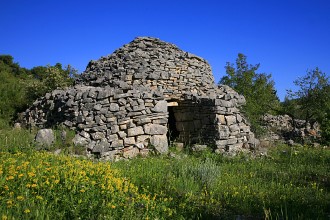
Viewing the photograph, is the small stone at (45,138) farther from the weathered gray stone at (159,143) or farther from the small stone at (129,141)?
the weathered gray stone at (159,143)

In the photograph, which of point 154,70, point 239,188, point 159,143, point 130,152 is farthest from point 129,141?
point 239,188

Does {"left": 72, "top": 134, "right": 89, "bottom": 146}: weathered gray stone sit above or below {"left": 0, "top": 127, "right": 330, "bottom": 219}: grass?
above

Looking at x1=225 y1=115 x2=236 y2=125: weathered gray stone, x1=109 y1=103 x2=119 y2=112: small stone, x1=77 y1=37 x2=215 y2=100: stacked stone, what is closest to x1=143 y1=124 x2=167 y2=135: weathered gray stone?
x1=109 y1=103 x2=119 y2=112: small stone

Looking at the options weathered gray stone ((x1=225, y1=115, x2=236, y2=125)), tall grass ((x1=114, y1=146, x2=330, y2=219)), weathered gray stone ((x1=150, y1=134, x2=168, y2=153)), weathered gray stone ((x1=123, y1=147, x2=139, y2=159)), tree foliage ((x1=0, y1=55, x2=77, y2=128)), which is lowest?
tall grass ((x1=114, y1=146, x2=330, y2=219))

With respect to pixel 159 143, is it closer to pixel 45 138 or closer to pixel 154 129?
pixel 154 129

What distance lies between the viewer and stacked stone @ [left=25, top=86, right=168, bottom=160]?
28.0 ft

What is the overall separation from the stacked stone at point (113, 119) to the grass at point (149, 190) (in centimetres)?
91

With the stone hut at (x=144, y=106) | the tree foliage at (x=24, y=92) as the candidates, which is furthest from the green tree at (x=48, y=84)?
the stone hut at (x=144, y=106)

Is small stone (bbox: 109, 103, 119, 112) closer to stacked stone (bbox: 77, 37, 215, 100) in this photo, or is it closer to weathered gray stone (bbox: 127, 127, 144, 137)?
weathered gray stone (bbox: 127, 127, 144, 137)

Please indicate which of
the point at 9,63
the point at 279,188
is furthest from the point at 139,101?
the point at 9,63

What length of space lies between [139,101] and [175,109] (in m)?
2.90

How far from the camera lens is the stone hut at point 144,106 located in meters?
8.77

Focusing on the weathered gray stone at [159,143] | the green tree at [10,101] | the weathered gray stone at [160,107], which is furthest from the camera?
the green tree at [10,101]

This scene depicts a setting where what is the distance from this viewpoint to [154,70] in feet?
37.8
